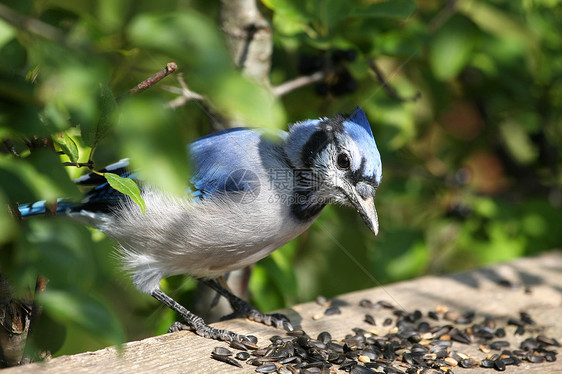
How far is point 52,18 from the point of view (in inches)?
95.7

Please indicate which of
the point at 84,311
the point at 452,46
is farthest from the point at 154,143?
the point at 452,46

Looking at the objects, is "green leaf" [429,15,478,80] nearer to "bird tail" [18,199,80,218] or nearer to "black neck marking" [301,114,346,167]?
"black neck marking" [301,114,346,167]

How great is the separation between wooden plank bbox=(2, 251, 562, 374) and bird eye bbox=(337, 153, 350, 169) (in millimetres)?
678

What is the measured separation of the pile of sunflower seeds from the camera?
2.16 metres

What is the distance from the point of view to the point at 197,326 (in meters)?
2.41

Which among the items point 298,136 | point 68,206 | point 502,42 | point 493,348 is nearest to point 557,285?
point 493,348

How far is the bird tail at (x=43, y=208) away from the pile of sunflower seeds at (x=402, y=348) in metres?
0.73

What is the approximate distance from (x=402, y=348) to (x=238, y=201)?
2.82ft

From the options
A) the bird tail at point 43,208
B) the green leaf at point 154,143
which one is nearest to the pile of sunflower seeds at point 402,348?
the bird tail at point 43,208

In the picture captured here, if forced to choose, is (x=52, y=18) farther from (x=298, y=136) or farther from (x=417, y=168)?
(x=417, y=168)

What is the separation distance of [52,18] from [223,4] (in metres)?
0.87

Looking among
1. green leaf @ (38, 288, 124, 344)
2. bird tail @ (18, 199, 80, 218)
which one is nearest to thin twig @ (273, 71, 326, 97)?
bird tail @ (18, 199, 80, 218)

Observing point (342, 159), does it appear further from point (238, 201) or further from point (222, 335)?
point (222, 335)

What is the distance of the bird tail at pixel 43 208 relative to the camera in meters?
1.93
